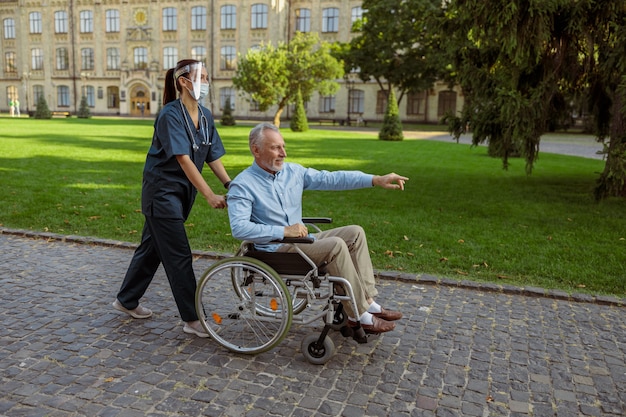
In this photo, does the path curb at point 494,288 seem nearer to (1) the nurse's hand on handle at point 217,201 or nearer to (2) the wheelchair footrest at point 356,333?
(2) the wheelchair footrest at point 356,333

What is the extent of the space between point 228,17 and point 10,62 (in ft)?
86.8

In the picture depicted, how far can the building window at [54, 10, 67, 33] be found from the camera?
59.6 meters

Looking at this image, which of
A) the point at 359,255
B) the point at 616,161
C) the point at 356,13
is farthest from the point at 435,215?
the point at 356,13

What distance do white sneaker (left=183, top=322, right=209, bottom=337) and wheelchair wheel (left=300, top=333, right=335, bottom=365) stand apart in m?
0.85

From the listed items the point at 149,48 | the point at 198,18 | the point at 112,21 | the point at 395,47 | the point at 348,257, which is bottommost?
the point at 348,257

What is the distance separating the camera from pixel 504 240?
773 cm

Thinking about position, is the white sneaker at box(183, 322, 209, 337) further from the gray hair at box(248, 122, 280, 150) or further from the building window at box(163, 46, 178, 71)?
the building window at box(163, 46, 178, 71)

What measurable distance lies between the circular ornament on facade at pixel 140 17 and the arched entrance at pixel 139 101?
21.3 ft

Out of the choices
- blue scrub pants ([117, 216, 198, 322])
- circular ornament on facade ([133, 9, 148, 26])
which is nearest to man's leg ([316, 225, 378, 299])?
blue scrub pants ([117, 216, 198, 322])

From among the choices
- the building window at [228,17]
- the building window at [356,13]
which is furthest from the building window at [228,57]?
the building window at [356,13]

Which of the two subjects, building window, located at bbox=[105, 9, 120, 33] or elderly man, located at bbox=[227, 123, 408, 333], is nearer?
elderly man, located at bbox=[227, 123, 408, 333]

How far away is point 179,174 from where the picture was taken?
4145 millimetres

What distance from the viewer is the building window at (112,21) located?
58000mm

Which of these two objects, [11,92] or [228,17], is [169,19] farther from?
[11,92]
